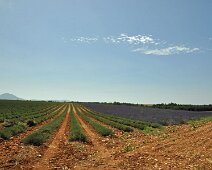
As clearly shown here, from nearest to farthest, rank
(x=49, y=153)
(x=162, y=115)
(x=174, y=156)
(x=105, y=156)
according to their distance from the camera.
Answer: (x=174, y=156) → (x=105, y=156) → (x=49, y=153) → (x=162, y=115)

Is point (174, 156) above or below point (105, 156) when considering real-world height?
above

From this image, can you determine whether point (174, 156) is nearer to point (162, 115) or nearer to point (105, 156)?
point (105, 156)

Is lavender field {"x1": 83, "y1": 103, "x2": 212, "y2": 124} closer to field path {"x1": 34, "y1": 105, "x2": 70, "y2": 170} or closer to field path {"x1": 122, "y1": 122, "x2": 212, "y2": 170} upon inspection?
field path {"x1": 34, "y1": 105, "x2": 70, "y2": 170}

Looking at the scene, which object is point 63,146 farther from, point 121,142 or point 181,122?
point 181,122

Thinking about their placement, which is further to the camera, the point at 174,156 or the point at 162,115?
the point at 162,115

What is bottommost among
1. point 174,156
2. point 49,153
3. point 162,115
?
point 49,153

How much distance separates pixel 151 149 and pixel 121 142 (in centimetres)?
425

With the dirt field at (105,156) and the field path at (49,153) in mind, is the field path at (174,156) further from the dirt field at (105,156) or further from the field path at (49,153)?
the field path at (49,153)

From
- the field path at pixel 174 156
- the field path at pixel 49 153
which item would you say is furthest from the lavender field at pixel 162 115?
the field path at pixel 174 156

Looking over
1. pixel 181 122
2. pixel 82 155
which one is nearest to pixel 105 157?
pixel 82 155

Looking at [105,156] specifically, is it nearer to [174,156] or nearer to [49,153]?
[49,153]

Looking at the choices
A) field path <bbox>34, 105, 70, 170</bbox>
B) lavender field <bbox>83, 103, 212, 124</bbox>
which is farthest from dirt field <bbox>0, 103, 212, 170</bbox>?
lavender field <bbox>83, 103, 212, 124</bbox>

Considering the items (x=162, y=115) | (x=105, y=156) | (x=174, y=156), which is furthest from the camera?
(x=162, y=115)

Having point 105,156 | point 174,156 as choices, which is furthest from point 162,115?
point 174,156
